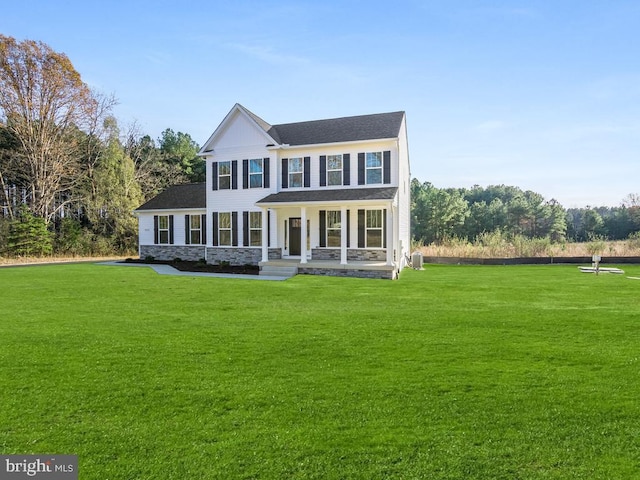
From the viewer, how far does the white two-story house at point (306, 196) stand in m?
17.1

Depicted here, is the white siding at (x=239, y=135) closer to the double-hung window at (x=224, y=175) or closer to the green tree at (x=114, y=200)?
the double-hung window at (x=224, y=175)

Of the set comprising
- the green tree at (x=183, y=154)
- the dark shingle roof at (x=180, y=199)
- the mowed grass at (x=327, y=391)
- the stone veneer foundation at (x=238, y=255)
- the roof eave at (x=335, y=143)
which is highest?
the green tree at (x=183, y=154)

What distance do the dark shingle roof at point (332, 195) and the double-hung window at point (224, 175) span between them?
270 cm

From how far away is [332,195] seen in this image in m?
17.6

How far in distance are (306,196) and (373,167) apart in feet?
10.5

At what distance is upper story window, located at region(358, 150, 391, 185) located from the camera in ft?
57.9

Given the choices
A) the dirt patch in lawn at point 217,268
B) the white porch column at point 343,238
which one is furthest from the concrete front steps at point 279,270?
the white porch column at point 343,238

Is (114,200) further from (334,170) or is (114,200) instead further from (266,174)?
(334,170)

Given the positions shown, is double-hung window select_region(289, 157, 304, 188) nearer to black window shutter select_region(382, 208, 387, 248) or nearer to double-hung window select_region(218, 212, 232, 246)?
double-hung window select_region(218, 212, 232, 246)

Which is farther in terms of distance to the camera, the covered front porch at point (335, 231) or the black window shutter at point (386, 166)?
the black window shutter at point (386, 166)

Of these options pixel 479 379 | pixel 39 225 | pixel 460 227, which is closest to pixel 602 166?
pixel 460 227

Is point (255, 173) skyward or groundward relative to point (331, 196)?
skyward

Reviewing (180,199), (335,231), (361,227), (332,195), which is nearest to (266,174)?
(332,195)

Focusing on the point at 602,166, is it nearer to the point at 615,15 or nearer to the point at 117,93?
the point at 615,15
